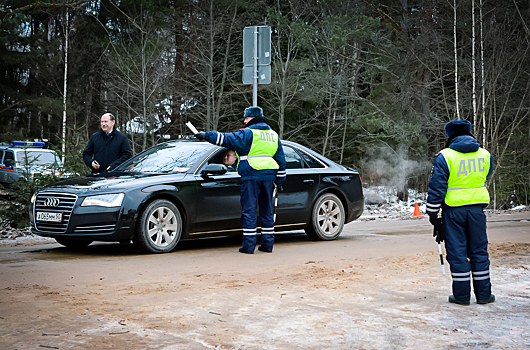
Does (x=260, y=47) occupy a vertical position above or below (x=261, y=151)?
above

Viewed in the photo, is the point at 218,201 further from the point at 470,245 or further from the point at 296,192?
the point at 470,245

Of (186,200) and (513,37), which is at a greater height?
(513,37)

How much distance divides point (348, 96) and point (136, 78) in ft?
33.8

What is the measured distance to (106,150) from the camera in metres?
10.4

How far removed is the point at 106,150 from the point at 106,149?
0.05 ft

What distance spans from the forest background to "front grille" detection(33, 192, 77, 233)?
17001mm

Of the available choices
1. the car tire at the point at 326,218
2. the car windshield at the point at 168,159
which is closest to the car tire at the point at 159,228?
the car windshield at the point at 168,159

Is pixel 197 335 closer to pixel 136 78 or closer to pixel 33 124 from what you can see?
pixel 136 78

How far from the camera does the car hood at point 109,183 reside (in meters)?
8.51

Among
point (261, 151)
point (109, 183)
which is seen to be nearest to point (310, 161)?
point (261, 151)

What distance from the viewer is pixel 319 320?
5.04 metres

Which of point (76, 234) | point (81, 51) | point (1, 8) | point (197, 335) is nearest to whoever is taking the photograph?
point (197, 335)

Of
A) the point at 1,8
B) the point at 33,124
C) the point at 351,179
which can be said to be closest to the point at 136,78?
the point at 33,124

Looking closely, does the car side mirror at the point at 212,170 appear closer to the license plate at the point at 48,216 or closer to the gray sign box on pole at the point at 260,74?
the license plate at the point at 48,216
